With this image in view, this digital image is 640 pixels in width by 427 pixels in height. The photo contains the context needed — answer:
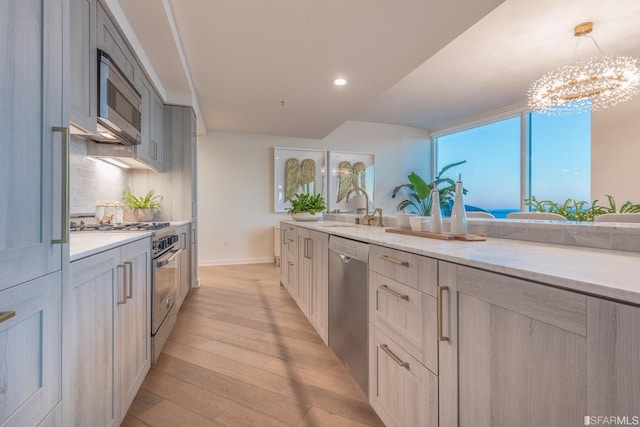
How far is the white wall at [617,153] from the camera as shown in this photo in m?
3.63

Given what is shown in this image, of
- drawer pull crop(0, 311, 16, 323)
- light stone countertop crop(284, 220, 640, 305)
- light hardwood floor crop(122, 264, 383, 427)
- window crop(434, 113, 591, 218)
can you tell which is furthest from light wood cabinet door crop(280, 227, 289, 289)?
window crop(434, 113, 591, 218)

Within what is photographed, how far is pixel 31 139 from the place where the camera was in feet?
2.41

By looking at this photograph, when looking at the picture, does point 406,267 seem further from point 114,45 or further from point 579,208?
point 579,208

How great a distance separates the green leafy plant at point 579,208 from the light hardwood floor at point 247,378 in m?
3.78

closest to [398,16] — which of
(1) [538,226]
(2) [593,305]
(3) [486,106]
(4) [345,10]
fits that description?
(4) [345,10]

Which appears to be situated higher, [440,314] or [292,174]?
[292,174]

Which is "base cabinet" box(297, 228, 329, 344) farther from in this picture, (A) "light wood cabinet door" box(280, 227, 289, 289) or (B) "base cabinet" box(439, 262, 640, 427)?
(B) "base cabinet" box(439, 262, 640, 427)

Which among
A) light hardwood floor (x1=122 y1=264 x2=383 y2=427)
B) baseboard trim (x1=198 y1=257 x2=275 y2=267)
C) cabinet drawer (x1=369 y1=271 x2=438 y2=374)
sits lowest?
light hardwood floor (x1=122 y1=264 x2=383 y2=427)

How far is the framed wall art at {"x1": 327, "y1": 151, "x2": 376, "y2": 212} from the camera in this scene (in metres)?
5.90

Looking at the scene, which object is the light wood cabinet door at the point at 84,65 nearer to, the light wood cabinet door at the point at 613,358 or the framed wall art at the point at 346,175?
the light wood cabinet door at the point at 613,358

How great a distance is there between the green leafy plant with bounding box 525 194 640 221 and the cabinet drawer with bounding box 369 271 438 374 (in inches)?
150

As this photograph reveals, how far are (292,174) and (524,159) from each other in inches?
158

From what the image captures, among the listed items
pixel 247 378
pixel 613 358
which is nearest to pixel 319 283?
pixel 247 378

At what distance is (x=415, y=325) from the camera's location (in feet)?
3.51
